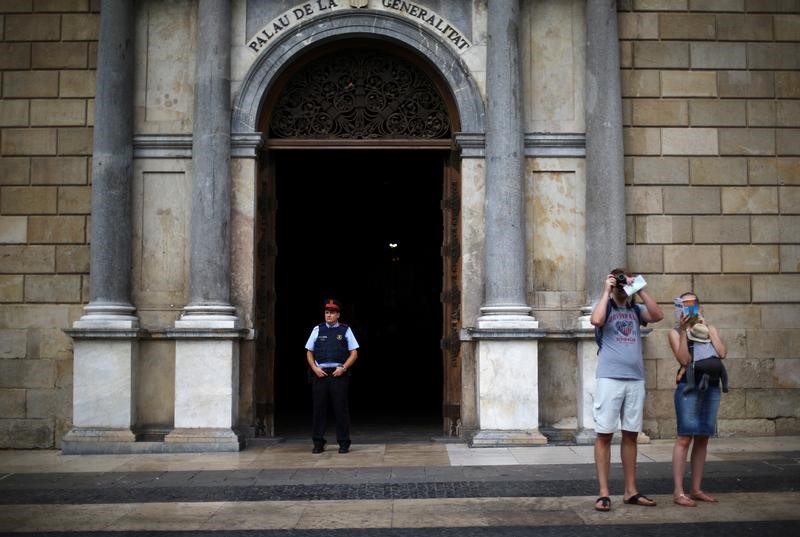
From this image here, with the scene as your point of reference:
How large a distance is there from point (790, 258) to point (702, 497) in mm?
5837

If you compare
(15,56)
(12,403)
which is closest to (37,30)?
(15,56)

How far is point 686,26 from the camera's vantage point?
42.8 ft

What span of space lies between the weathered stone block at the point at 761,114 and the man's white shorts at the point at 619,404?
6431 mm

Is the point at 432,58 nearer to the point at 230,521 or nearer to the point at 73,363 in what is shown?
the point at 73,363

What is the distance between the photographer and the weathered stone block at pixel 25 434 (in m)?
12.6

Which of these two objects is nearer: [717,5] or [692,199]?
[692,199]

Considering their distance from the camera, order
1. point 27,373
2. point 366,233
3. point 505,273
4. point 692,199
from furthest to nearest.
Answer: point 366,233 < point 692,199 < point 27,373 < point 505,273

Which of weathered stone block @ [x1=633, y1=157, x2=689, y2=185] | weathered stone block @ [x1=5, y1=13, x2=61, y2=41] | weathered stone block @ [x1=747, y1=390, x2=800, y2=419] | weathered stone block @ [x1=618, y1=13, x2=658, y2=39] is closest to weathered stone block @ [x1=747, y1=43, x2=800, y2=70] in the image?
weathered stone block @ [x1=618, y1=13, x2=658, y2=39]

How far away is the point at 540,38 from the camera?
13039 mm

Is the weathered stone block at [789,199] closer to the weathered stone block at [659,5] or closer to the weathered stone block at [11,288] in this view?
the weathered stone block at [659,5]

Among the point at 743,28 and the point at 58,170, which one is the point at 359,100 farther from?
the point at 743,28

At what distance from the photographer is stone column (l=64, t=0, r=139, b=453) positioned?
12.0 m

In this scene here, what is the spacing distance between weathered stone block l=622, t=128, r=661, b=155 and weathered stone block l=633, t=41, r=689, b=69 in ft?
3.02

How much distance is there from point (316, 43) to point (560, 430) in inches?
242
